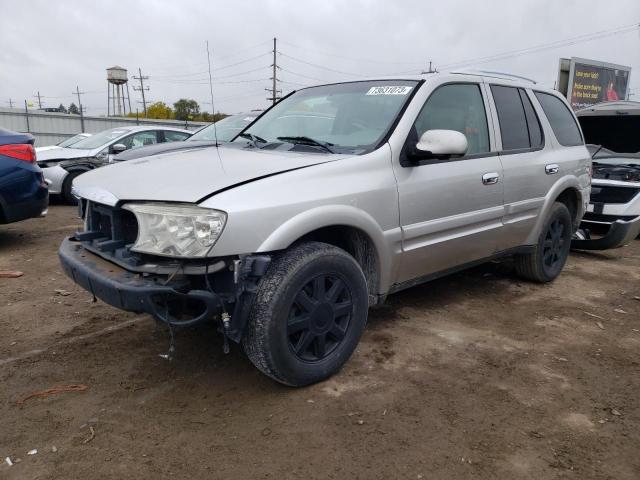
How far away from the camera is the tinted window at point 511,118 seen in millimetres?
4156

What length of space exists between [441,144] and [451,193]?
50 centimetres

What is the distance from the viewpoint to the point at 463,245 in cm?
380

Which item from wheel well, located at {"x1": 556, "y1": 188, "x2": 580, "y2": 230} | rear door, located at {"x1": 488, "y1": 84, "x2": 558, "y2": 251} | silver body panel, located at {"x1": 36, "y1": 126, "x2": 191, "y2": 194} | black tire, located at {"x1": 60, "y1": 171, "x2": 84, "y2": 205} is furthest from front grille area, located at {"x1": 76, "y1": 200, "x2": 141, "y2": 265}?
black tire, located at {"x1": 60, "y1": 171, "x2": 84, "y2": 205}

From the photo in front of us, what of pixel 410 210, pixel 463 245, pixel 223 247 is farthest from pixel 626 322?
pixel 223 247

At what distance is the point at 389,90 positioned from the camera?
3.58m

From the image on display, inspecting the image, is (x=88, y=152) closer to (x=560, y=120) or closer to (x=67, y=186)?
(x=67, y=186)

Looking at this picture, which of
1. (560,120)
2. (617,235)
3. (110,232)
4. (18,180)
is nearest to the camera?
(110,232)

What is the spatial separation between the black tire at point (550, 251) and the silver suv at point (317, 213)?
1.31ft

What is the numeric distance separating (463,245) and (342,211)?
1.33 m

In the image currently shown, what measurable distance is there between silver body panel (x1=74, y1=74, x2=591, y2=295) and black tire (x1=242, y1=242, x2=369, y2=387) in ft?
0.52

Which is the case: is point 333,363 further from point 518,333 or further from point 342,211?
point 518,333

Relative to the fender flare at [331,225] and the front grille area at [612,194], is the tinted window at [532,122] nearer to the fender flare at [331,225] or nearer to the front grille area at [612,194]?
the fender flare at [331,225]

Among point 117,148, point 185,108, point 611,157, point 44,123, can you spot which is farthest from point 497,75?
point 185,108

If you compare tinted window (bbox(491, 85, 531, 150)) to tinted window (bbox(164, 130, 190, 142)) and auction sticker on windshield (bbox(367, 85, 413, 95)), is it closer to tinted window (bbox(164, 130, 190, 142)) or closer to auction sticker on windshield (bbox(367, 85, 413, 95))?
auction sticker on windshield (bbox(367, 85, 413, 95))
